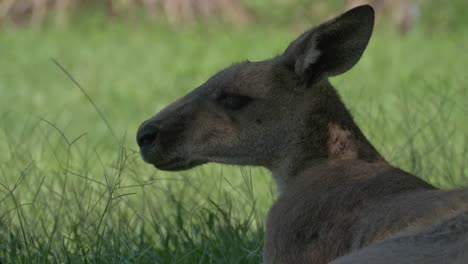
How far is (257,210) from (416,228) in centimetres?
196

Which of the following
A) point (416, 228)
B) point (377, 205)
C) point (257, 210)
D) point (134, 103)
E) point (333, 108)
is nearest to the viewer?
point (416, 228)

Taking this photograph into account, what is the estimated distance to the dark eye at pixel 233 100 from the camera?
4582mm

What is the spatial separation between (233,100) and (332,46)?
0.47 meters

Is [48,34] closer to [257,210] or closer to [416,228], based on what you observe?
[257,210]

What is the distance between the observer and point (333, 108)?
14.9ft

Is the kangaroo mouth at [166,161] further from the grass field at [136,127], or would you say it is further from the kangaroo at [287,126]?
the grass field at [136,127]

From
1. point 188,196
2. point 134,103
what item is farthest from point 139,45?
point 188,196

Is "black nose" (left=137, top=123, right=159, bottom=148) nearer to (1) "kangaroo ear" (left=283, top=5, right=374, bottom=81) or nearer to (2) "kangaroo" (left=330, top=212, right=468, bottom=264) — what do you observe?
(1) "kangaroo ear" (left=283, top=5, right=374, bottom=81)

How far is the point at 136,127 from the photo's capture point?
943 cm

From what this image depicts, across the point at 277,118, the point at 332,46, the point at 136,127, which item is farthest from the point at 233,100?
the point at 136,127

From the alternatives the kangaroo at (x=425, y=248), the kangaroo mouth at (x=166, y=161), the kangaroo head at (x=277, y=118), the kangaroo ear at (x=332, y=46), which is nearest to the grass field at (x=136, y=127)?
the kangaroo mouth at (x=166, y=161)

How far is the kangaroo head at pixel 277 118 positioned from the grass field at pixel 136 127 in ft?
0.96

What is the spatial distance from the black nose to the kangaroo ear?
24.4 inches

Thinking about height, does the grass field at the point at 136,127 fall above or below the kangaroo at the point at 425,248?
above
